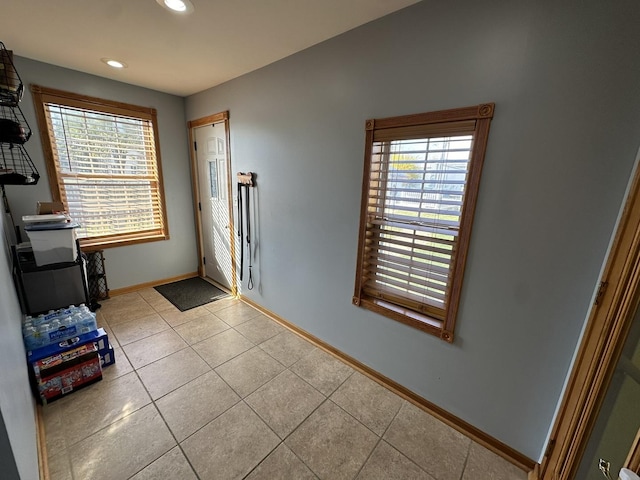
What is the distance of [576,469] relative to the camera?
3.45ft

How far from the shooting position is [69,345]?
180 cm

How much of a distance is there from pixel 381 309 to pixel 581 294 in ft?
3.52

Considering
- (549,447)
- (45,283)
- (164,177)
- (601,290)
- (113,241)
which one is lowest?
(549,447)

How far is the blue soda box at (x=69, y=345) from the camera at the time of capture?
1686mm

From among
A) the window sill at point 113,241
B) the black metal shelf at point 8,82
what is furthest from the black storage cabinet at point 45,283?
the black metal shelf at point 8,82

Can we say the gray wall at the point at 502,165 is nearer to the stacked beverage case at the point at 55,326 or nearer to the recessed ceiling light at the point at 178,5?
the recessed ceiling light at the point at 178,5

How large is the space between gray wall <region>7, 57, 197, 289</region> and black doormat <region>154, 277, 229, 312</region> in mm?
237

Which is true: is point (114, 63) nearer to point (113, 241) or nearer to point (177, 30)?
point (177, 30)

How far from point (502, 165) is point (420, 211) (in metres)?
0.48

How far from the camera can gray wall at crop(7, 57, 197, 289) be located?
2.55 m

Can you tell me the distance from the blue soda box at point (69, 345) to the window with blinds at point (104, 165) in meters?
1.65

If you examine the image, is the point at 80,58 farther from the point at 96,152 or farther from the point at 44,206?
the point at 44,206

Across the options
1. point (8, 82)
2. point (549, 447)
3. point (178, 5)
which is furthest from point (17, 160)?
point (549, 447)

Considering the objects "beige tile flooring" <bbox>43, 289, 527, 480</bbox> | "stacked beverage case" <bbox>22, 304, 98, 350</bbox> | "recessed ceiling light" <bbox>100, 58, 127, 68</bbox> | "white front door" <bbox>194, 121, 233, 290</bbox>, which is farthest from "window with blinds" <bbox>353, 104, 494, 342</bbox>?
"recessed ceiling light" <bbox>100, 58, 127, 68</bbox>
